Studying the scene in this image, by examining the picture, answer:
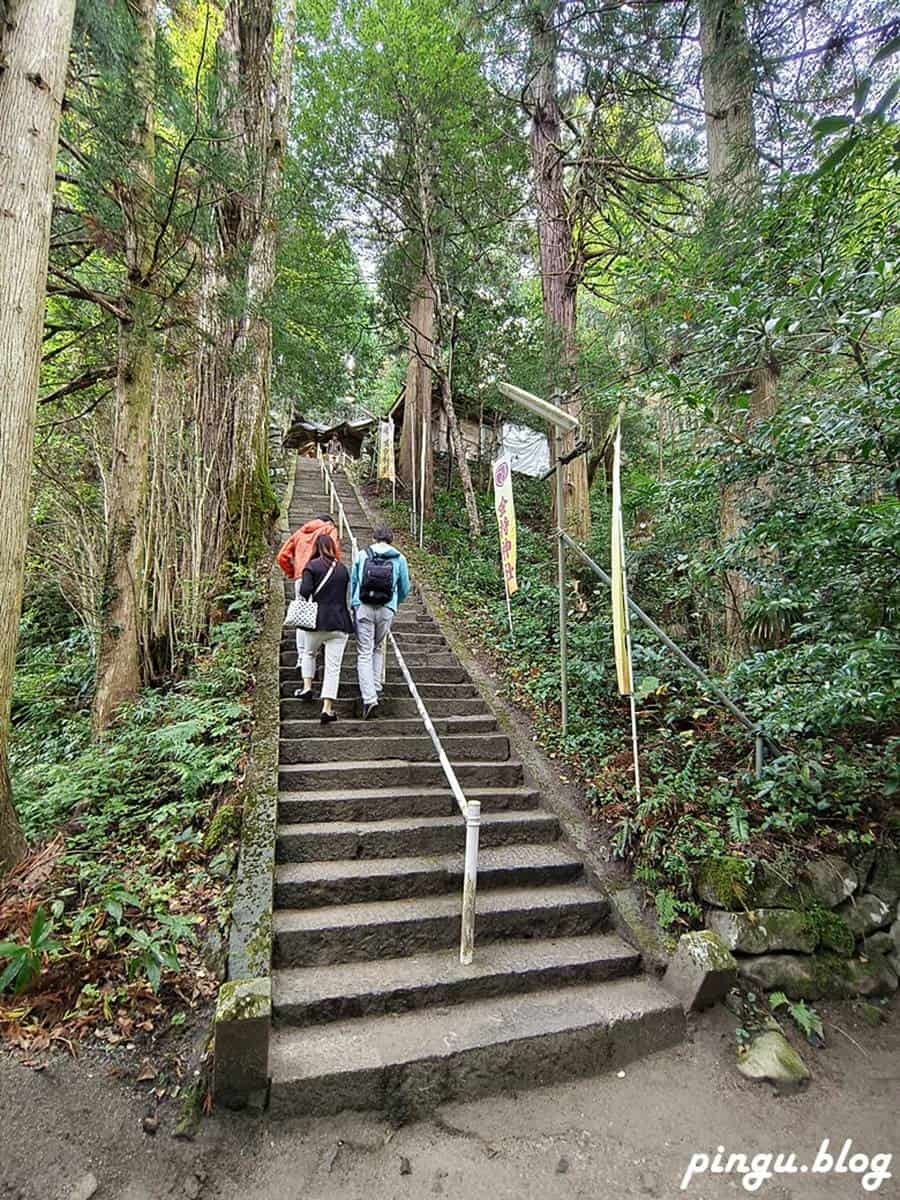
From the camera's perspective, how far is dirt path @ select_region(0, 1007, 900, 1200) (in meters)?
2.10

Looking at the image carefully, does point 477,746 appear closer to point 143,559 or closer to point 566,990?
point 566,990

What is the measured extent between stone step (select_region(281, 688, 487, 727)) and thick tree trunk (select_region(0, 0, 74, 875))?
2108 mm

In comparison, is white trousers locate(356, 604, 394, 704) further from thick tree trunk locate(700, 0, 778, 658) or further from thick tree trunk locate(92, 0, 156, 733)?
thick tree trunk locate(700, 0, 778, 658)

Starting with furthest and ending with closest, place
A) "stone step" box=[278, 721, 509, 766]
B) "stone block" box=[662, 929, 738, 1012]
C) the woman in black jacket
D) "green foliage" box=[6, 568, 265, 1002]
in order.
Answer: the woman in black jacket → "stone step" box=[278, 721, 509, 766] → "stone block" box=[662, 929, 738, 1012] → "green foliage" box=[6, 568, 265, 1002]

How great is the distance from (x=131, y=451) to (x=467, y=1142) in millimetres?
5225

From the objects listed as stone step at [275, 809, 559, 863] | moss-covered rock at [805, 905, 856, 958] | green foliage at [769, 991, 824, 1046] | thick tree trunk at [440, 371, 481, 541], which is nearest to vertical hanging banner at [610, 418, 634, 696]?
stone step at [275, 809, 559, 863]

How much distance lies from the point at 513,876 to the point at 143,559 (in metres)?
4.15

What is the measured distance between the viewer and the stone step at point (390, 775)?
4.10 meters

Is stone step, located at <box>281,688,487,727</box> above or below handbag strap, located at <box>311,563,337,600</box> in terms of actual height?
below

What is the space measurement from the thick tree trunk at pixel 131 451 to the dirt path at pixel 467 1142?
10.2 feet

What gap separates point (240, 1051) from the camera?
2309 mm

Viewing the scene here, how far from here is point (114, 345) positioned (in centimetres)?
522

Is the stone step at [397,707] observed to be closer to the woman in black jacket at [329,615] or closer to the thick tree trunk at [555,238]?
the woman in black jacket at [329,615]

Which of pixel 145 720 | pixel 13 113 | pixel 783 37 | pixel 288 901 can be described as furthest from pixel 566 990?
pixel 783 37
